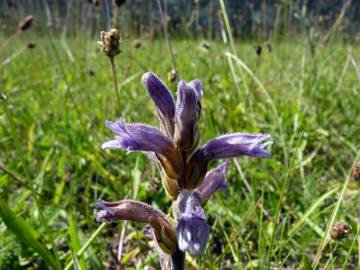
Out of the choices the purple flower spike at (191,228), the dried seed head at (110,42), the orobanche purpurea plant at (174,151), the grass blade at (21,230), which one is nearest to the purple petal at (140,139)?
the orobanche purpurea plant at (174,151)

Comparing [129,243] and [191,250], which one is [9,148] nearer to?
[129,243]

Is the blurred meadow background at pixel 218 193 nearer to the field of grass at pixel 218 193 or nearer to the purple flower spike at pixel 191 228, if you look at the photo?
the field of grass at pixel 218 193

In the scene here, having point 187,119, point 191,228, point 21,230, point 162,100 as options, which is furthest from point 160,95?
point 21,230

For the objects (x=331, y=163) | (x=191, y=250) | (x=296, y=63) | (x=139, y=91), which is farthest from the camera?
(x=296, y=63)

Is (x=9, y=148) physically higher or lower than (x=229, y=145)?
lower

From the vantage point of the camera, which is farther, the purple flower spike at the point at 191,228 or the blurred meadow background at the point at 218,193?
the blurred meadow background at the point at 218,193

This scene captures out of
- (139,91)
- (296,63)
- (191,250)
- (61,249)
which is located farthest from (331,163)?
(296,63)
